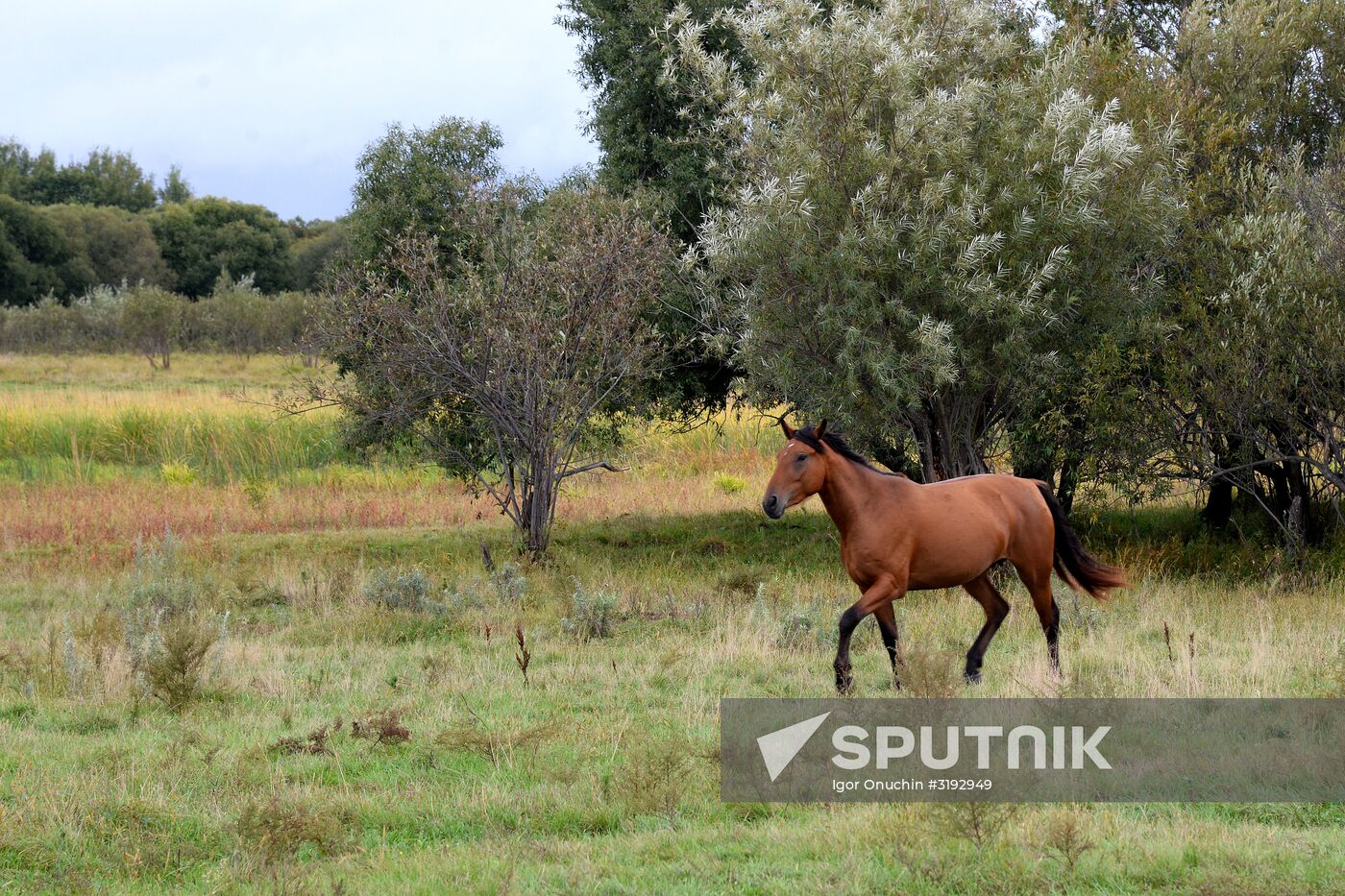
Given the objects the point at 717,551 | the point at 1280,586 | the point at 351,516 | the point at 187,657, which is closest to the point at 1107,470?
the point at 1280,586

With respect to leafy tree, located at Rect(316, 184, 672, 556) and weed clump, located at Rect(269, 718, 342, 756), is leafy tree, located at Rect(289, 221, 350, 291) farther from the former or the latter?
weed clump, located at Rect(269, 718, 342, 756)

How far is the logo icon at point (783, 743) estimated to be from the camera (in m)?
7.32

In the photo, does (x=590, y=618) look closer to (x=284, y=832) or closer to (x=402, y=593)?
(x=402, y=593)

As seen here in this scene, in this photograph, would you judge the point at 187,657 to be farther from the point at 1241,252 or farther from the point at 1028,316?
the point at 1241,252

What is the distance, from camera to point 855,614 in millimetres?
8758

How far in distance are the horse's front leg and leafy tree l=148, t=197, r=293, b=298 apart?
81.7m

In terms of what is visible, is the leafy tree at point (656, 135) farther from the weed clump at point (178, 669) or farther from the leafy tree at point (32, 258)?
the leafy tree at point (32, 258)

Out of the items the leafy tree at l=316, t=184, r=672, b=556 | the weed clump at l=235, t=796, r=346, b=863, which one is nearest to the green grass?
the weed clump at l=235, t=796, r=346, b=863

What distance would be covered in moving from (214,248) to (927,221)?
83.3m

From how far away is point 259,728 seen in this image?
29.1 feet

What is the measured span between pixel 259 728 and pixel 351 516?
14.6m

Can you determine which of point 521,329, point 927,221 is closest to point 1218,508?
point 927,221

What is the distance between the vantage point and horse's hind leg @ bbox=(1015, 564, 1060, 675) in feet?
31.6

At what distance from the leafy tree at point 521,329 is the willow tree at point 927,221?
183 centimetres
